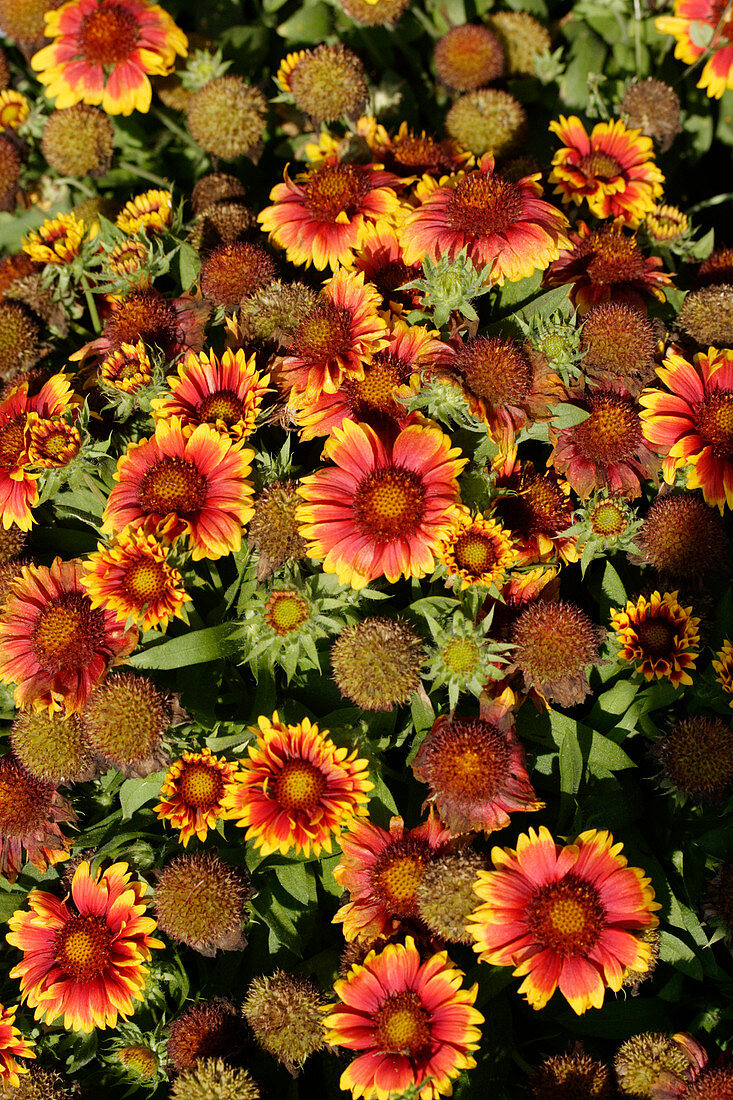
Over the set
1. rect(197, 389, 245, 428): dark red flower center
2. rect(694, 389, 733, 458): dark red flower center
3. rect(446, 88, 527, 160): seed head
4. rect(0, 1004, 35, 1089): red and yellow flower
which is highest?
rect(446, 88, 527, 160): seed head

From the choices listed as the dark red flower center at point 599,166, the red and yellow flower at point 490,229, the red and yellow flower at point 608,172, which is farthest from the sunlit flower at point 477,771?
the dark red flower center at point 599,166

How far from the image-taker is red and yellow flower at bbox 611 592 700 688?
221 centimetres

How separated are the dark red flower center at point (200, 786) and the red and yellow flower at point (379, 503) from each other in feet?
1.88

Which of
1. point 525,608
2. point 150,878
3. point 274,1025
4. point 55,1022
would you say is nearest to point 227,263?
point 525,608

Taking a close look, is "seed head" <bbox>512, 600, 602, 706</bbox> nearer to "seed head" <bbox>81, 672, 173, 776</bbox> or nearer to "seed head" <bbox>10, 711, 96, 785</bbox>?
"seed head" <bbox>81, 672, 173, 776</bbox>

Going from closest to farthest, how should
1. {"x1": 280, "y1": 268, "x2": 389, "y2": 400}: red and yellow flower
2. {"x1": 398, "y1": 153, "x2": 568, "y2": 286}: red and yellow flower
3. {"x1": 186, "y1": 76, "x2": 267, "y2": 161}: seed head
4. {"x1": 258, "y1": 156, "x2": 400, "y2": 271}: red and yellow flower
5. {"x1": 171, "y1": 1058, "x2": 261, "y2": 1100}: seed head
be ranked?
{"x1": 171, "y1": 1058, "x2": 261, "y2": 1100}: seed head
{"x1": 280, "y1": 268, "x2": 389, "y2": 400}: red and yellow flower
{"x1": 398, "y1": 153, "x2": 568, "y2": 286}: red and yellow flower
{"x1": 258, "y1": 156, "x2": 400, "y2": 271}: red and yellow flower
{"x1": 186, "y1": 76, "x2": 267, "y2": 161}: seed head

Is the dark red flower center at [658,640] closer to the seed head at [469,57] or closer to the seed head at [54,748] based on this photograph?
the seed head at [54,748]

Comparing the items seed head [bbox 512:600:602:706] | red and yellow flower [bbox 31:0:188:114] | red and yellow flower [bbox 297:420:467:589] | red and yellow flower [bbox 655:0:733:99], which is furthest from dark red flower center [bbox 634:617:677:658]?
red and yellow flower [bbox 31:0:188:114]

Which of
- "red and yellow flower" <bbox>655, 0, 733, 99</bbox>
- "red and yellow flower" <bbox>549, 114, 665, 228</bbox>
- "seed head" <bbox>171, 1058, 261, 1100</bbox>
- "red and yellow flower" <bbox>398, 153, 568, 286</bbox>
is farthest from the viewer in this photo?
"red and yellow flower" <bbox>655, 0, 733, 99</bbox>

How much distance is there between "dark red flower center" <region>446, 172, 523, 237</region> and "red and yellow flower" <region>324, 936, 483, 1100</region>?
173cm

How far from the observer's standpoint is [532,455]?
2.66 meters

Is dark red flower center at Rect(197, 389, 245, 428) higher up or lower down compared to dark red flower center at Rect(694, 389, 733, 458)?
higher up

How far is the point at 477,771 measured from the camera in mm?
1944

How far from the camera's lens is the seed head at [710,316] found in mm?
2484
